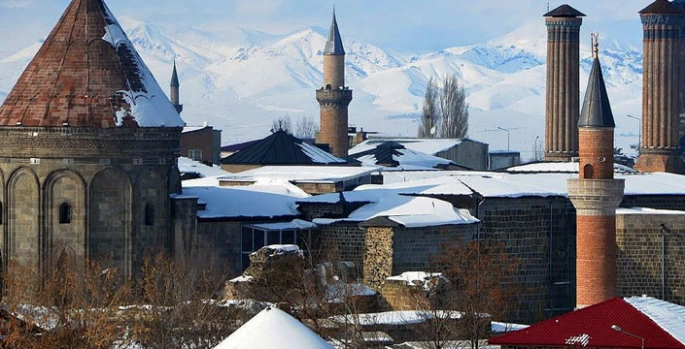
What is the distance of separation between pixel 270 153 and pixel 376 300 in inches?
929

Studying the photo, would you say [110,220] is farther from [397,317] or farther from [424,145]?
[424,145]

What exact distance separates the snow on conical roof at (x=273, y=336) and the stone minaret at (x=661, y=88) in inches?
2175

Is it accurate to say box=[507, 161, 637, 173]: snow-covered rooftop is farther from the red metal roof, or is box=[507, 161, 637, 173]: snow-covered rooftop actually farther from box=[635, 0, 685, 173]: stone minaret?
the red metal roof

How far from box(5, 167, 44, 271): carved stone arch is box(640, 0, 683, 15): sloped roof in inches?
1572

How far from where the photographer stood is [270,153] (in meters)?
68.8

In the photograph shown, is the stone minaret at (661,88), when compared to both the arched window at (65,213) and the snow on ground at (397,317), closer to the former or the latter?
the snow on ground at (397,317)

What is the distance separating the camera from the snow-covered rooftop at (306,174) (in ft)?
178

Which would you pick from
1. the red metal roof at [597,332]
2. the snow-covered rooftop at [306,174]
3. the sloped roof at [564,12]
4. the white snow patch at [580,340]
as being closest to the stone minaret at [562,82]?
the sloped roof at [564,12]

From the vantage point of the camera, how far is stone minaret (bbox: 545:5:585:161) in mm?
75375

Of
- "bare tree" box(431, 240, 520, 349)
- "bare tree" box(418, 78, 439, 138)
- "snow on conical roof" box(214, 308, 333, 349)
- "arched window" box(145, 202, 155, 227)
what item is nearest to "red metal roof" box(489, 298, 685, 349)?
"bare tree" box(431, 240, 520, 349)

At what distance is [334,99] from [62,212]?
4739 cm

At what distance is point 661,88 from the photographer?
81938mm

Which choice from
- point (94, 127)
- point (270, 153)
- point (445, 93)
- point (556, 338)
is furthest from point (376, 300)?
point (445, 93)

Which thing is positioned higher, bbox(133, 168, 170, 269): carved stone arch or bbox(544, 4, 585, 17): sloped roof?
bbox(544, 4, 585, 17): sloped roof
